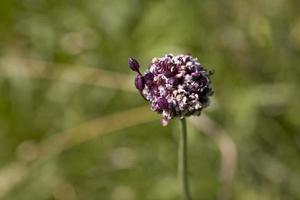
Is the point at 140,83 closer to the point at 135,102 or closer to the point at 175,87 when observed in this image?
the point at 175,87

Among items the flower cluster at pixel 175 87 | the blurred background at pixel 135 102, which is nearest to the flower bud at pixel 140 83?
the flower cluster at pixel 175 87

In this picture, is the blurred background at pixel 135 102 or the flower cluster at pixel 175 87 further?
the blurred background at pixel 135 102

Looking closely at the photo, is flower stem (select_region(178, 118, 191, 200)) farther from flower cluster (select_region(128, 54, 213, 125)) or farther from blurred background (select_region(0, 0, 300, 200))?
blurred background (select_region(0, 0, 300, 200))

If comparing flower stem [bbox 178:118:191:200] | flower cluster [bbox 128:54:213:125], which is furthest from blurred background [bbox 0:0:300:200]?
flower cluster [bbox 128:54:213:125]

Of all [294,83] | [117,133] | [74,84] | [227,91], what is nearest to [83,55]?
[74,84]

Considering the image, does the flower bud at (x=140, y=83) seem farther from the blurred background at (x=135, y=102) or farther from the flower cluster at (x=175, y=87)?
the blurred background at (x=135, y=102)
